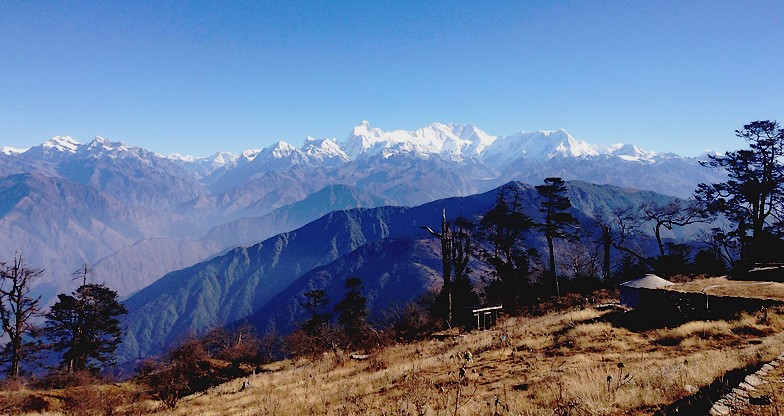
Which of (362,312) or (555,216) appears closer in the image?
(555,216)

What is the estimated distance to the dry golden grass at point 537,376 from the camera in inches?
320

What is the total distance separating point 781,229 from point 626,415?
38.3 m

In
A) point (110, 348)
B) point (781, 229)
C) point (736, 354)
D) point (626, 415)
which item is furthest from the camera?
point (110, 348)

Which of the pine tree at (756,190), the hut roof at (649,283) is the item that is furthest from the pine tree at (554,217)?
the hut roof at (649,283)

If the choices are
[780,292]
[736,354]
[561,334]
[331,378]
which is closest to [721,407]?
[736,354]

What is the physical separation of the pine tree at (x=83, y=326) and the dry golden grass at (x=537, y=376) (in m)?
29.8

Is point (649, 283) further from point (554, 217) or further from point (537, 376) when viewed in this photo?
point (554, 217)

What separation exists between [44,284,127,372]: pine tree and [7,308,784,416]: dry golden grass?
97.8 ft

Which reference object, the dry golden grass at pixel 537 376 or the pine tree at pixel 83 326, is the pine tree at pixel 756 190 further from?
the pine tree at pixel 83 326

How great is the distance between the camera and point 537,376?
1102 centimetres

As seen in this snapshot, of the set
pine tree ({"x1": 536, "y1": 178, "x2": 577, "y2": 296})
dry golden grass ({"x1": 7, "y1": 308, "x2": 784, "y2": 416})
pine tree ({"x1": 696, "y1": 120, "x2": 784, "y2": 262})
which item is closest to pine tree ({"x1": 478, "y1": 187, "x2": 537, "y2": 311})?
pine tree ({"x1": 536, "y1": 178, "x2": 577, "y2": 296})

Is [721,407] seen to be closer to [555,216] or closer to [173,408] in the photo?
[173,408]

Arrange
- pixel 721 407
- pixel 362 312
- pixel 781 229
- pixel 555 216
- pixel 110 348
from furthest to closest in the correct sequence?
1. pixel 362 312
2. pixel 110 348
3. pixel 555 216
4. pixel 781 229
5. pixel 721 407

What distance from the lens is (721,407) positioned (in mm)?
5684
